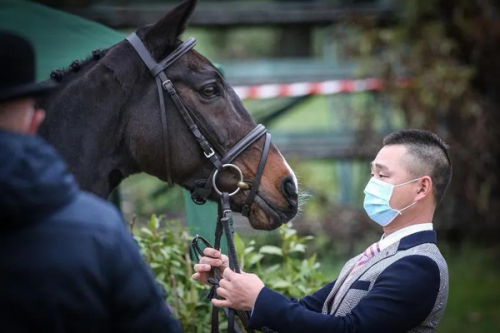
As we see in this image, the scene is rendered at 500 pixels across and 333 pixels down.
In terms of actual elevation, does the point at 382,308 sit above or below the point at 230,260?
below

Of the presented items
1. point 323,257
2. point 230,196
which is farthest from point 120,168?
point 323,257

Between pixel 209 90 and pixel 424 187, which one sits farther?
pixel 209 90

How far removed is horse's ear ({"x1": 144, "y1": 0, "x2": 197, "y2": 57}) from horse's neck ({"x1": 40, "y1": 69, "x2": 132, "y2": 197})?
0.27m

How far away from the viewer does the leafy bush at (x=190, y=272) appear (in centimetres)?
379

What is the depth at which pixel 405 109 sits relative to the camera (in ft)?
25.6

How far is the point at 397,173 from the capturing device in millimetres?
2713

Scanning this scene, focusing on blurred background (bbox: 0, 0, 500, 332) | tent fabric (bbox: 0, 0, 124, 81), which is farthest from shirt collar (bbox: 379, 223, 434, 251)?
blurred background (bbox: 0, 0, 500, 332)

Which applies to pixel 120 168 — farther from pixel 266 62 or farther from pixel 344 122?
pixel 266 62

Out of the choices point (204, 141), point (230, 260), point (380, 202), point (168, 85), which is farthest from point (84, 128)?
point (380, 202)

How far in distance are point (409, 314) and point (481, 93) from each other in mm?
6123

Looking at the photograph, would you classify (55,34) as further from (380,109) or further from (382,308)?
(380,109)

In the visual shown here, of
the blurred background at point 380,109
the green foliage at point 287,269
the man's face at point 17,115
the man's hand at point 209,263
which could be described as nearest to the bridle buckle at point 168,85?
the man's hand at point 209,263

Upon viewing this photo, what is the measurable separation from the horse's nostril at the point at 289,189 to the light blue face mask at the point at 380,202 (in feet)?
1.64

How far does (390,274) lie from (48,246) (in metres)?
1.20
